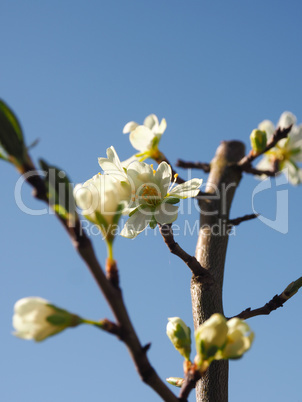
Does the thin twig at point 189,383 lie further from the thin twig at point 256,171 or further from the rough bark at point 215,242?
the thin twig at point 256,171

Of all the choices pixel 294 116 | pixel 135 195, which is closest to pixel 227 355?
pixel 135 195

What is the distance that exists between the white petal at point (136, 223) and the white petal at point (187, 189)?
0.45 ft

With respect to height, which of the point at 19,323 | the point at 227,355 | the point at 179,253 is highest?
the point at 179,253

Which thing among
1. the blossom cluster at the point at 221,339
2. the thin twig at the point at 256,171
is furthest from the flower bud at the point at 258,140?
the blossom cluster at the point at 221,339

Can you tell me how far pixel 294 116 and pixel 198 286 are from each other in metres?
1.60

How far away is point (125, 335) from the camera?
0.88 meters

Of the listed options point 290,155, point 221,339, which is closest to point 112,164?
point 221,339

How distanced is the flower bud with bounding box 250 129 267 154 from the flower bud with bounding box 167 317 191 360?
1.15m

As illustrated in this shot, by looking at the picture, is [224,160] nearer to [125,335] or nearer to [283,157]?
[283,157]

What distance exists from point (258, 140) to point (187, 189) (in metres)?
0.58

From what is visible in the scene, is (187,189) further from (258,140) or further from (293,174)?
(293,174)

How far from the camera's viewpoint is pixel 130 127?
2.27 m

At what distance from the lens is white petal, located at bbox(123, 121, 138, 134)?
2.26m

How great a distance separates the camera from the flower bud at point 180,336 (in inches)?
47.7
